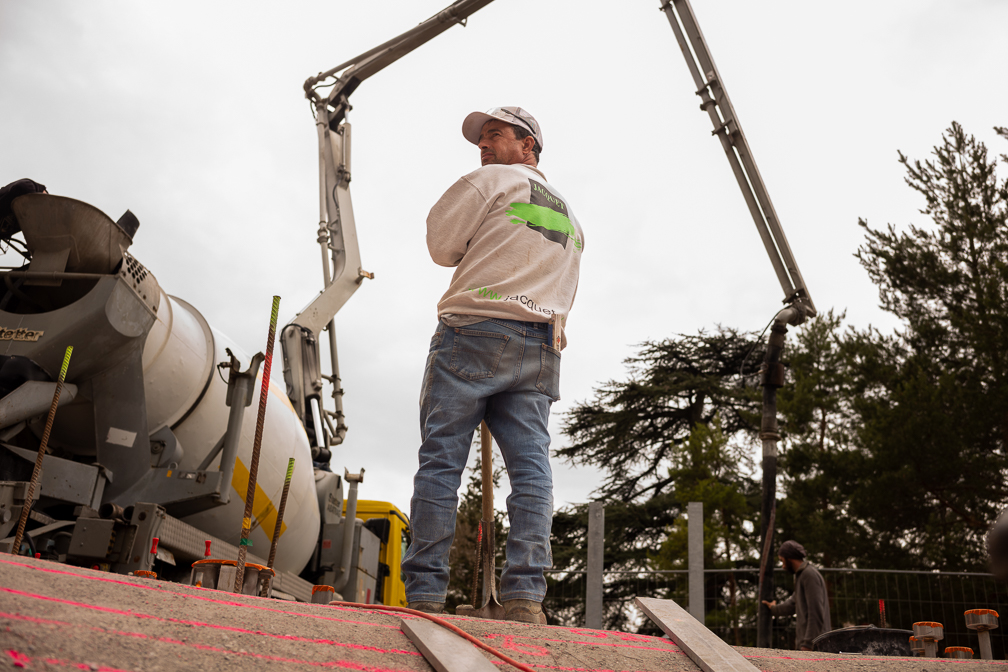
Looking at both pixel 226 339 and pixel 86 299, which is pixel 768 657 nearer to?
pixel 86 299

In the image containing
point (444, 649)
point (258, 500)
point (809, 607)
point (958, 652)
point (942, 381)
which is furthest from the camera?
point (942, 381)

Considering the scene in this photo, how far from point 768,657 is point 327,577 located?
19.8 feet

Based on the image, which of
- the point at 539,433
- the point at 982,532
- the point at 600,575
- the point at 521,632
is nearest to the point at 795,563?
the point at 600,575

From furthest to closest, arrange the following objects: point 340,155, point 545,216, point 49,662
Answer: point 340,155, point 545,216, point 49,662

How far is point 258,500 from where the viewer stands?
5984 mm

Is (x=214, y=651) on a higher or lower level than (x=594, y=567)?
lower

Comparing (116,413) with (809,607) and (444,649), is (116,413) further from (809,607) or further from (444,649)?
(809,607)

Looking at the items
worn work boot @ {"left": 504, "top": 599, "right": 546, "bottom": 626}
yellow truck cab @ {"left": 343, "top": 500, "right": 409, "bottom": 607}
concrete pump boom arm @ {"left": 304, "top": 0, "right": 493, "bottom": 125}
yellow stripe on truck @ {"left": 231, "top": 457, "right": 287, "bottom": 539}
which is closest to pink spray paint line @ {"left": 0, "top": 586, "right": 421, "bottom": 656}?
worn work boot @ {"left": 504, "top": 599, "right": 546, "bottom": 626}

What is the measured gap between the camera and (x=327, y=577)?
303 inches

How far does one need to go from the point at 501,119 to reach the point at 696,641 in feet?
7.24

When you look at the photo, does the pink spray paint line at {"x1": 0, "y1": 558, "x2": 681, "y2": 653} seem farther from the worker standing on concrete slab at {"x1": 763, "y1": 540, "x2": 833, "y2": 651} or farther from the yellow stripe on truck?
the worker standing on concrete slab at {"x1": 763, "y1": 540, "x2": 833, "y2": 651}

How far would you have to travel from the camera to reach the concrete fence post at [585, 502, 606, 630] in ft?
18.8

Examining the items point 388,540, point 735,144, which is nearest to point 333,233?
point 388,540

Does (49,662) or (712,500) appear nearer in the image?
(49,662)
